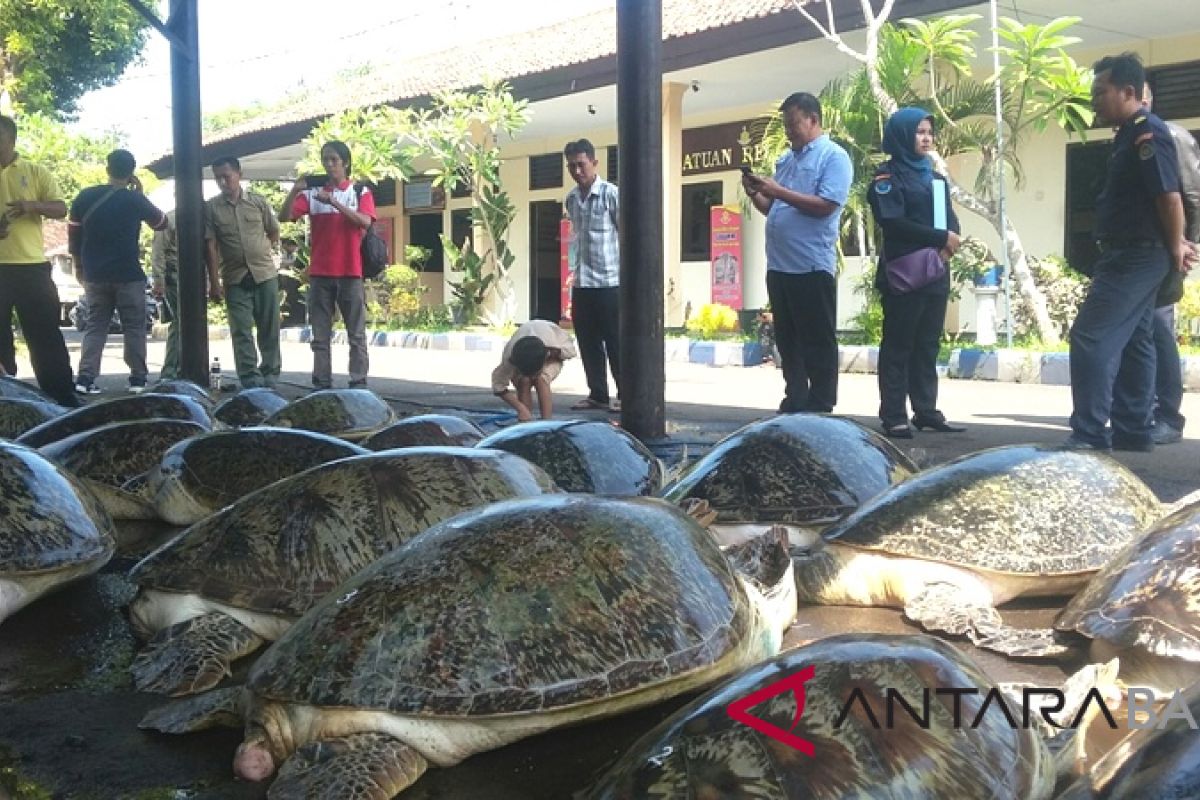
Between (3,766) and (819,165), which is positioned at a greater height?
(819,165)

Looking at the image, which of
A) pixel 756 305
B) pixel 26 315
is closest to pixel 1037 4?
pixel 756 305

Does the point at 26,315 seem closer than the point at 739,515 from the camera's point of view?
No

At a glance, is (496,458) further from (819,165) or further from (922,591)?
(819,165)

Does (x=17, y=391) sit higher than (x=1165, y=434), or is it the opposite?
(x=17, y=391)

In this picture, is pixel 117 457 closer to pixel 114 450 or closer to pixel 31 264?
pixel 114 450

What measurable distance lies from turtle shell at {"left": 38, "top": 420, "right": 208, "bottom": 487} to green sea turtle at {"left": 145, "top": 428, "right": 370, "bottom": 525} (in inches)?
16.4

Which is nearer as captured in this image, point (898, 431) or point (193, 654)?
point (193, 654)

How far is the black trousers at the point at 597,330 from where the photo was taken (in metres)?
7.91

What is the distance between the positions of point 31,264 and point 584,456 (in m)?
5.71

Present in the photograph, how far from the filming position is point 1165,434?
19.5ft

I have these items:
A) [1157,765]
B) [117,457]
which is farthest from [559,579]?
[117,457]

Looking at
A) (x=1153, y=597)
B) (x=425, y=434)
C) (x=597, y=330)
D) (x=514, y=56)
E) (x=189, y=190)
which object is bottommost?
(x=1153, y=597)

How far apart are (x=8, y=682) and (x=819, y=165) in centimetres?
475

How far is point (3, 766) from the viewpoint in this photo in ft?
7.38
